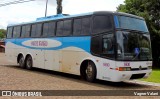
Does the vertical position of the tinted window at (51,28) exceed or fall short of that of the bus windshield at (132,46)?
it exceeds it

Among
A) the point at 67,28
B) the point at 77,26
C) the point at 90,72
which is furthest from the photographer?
the point at 67,28

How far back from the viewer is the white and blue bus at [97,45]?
1342cm

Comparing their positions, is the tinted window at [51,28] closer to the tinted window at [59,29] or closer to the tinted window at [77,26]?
the tinted window at [59,29]

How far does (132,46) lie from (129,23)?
1.19m

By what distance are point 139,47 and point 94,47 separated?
2101 millimetres

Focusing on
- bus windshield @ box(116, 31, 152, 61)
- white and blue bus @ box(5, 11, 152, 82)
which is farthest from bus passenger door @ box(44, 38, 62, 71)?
bus windshield @ box(116, 31, 152, 61)

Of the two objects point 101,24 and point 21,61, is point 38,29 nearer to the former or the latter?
point 21,61

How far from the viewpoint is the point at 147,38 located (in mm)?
14750

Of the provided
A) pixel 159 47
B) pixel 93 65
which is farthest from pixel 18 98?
pixel 159 47

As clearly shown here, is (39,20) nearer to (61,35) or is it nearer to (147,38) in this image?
(61,35)

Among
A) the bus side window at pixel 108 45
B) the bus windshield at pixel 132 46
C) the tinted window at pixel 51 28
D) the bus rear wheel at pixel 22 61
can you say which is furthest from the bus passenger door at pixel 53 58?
the bus windshield at pixel 132 46

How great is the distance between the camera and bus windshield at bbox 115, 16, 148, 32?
13762 mm

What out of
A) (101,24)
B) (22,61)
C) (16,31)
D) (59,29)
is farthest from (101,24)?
(16,31)

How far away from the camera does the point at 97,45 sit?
14289mm
